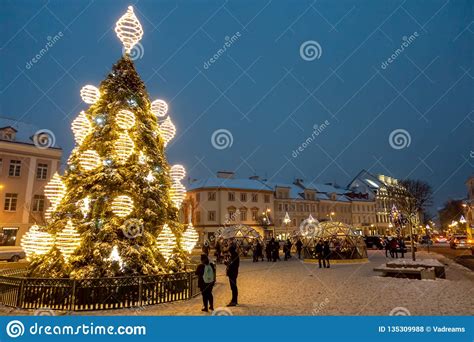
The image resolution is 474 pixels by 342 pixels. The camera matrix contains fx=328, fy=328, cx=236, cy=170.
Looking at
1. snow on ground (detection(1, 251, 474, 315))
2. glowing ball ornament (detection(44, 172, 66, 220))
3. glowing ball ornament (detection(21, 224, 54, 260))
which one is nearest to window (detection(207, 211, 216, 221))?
snow on ground (detection(1, 251, 474, 315))

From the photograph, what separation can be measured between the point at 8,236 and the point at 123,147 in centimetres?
3077

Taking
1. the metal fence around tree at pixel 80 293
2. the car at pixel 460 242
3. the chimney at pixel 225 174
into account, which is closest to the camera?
the metal fence around tree at pixel 80 293

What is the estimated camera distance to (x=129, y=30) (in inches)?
489

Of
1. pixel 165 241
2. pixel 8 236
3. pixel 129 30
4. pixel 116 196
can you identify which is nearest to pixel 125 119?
pixel 116 196

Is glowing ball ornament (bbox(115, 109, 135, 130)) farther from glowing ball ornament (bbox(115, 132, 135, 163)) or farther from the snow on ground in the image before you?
the snow on ground

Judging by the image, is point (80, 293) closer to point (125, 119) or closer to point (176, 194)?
point (176, 194)

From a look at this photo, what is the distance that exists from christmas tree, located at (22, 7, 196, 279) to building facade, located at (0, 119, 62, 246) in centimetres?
2833

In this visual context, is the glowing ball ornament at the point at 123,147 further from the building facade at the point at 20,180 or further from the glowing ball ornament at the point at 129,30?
the building facade at the point at 20,180

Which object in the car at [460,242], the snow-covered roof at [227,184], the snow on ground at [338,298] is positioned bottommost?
the snow on ground at [338,298]

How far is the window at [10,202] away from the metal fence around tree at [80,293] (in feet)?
97.9

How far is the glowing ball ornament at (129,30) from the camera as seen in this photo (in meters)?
12.2

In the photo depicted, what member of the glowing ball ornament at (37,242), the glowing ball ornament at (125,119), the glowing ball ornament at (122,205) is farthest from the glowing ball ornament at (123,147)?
the glowing ball ornament at (37,242)

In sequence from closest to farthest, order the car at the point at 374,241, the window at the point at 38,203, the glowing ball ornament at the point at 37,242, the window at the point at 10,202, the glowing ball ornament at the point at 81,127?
the glowing ball ornament at the point at 37,242 < the glowing ball ornament at the point at 81,127 < the window at the point at 10,202 < the window at the point at 38,203 < the car at the point at 374,241

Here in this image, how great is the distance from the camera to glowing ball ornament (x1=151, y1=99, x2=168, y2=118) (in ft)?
43.1
